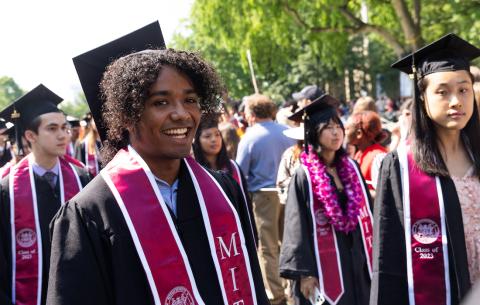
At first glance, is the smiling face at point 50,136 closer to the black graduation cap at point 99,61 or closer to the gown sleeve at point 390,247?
the black graduation cap at point 99,61

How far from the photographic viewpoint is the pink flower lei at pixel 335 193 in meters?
4.07

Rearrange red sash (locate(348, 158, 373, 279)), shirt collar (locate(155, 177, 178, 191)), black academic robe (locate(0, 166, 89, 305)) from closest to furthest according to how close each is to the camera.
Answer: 1. shirt collar (locate(155, 177, 178, 191))
2. black academic robe (locate(0, 166, 89, 305))
3. red sash (locate(348, 158, 373, 279))

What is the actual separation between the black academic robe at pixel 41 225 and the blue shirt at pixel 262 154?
2.92m

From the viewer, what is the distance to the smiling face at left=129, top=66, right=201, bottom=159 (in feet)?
6.81

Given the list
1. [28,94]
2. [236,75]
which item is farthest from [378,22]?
[236,75]

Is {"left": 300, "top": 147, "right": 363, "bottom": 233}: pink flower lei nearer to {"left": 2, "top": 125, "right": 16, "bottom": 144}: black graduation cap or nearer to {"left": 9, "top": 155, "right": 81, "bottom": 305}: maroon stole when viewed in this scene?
{"left": 9, "top": 155, "right": 81, "bottom": 305}: maroon stole

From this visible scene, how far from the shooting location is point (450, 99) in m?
2.79

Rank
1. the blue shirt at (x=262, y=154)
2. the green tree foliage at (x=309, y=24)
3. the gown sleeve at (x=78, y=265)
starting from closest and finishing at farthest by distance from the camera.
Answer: the gown sleeve at (x=78, y=265) → the blue shirt at (x=262, y=154) → the green tree foliage at (x=309, y=24)

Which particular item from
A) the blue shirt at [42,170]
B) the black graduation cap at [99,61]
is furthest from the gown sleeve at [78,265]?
the blue shirt at [42,170]

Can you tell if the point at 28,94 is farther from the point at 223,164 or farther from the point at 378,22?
the point at 378,22

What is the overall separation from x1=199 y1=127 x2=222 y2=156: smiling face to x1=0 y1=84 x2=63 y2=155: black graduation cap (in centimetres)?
137

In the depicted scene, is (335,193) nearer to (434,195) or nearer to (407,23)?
(434,195)

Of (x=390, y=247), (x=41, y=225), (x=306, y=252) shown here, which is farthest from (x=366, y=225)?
(x=41, y=225)

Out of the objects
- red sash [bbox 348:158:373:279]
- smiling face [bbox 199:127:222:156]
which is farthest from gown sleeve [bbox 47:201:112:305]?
smiling face [bbox 199:127:222:156]
